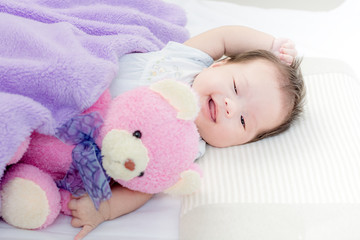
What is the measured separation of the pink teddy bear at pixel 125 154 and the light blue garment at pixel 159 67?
0.76 ft

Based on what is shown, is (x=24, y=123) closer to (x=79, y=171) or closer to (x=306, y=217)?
(x=79, y=171)

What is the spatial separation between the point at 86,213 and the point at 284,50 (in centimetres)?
75

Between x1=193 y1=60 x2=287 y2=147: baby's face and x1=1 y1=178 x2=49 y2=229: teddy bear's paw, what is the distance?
41cm

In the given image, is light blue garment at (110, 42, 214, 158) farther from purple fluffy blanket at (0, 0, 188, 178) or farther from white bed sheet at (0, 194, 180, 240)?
white bed sheet at (0, 194, 180, 240)

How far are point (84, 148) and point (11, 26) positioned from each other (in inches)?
14.9

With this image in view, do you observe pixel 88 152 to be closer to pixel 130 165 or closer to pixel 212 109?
pixel 130 165

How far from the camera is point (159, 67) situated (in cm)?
107

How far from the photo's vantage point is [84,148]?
729 millimetres

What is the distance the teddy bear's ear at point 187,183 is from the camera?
745 millimetres

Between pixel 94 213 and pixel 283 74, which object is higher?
pixel 283 74

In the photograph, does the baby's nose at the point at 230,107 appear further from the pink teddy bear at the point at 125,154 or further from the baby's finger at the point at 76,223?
the baby's finger at the point at 76,223

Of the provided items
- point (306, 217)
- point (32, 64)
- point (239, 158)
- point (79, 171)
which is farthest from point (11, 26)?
point (306, 217)

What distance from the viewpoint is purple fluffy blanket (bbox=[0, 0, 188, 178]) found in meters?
0.75

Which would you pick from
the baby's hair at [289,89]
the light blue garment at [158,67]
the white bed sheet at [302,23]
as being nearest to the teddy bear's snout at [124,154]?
the light blue garment at [158,67]
